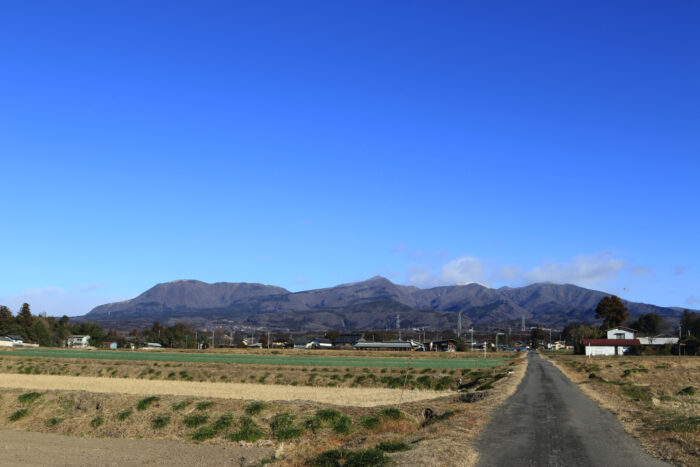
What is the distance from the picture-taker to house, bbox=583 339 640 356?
134250 mm

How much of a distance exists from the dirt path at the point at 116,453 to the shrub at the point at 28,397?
723 centimetres

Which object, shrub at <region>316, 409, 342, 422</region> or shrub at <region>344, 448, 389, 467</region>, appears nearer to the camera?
shrub at <region>344, 448, 389, 467</region>

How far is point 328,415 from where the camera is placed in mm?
25500

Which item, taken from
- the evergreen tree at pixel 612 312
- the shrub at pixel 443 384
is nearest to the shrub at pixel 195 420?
the shrub at pixel 443 384

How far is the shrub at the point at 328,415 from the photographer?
82.4 ft

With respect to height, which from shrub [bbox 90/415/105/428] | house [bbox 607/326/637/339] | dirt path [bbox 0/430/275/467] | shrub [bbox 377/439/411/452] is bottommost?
dirt path [bbox 0/430/275/467]

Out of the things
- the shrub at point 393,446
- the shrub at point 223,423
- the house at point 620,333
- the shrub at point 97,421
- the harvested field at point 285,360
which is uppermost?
the house at point 620,333

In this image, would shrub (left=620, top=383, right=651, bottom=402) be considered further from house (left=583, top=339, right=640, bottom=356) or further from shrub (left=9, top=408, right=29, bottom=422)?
house (left=583, top=339, right=640, bottom=356)

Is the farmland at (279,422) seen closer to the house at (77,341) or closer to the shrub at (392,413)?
the shrub at (392,413)

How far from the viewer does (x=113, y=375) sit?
2571 inches

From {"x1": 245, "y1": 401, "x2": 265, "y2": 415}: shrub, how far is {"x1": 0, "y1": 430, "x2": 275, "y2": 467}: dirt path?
3.42 meters

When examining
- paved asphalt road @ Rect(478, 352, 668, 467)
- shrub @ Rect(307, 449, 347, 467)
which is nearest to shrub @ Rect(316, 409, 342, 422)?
paved asphalt road @ Rect(478, 352, 668, 467)

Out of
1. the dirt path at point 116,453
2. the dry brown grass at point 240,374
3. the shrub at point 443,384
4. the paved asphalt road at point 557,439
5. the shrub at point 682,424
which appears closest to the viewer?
the paved asphalt road at point 557,439

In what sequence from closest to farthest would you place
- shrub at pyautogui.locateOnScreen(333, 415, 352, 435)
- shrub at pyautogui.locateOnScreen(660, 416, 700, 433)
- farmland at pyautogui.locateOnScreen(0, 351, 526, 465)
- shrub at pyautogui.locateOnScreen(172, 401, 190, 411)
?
farmland at pyautogui.locateOnScreen(0, 351, 526, 465) < shrub at pyautogui.locateOnScreen(660, 416, 700, 433) < shrub at pyautogui.locateOnScreen(333, 415, 352, 435) < shrub at pyautogui.locateOnScreen(172, 401, 190, 411)
